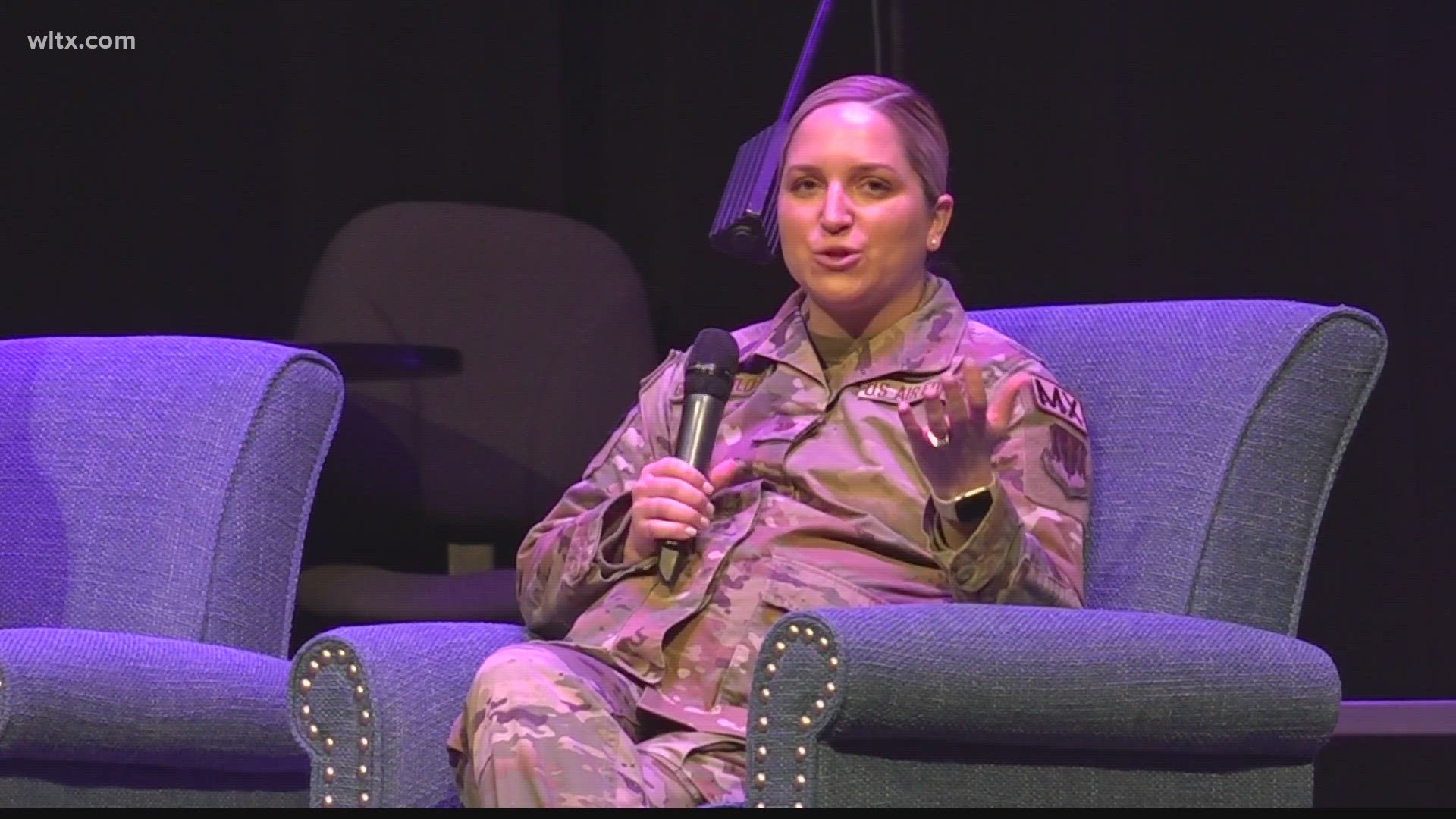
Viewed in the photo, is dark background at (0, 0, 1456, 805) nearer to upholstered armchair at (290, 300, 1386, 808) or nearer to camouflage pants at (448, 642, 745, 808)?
upholstered armchair at (290, 300, 1386, 808)

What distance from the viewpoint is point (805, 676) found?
1.98 metres

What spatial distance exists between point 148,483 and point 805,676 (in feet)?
4.24

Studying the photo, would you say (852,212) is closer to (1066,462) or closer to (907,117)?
(907,117)

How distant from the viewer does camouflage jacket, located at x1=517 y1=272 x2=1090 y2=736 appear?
89.4 inches

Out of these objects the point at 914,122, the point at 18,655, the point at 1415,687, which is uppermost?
the point at 914,122

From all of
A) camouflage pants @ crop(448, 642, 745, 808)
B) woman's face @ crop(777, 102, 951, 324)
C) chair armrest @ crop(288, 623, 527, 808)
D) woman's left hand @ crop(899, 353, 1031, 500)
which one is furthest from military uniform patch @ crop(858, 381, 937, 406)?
chair armrest @ crop(288, 623, 527, 808)

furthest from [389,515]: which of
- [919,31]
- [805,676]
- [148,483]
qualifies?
[805,676]

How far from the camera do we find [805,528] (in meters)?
2.35

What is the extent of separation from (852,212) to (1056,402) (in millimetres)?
328

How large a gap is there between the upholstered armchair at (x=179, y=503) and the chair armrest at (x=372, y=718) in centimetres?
34

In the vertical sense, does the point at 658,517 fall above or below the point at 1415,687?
above

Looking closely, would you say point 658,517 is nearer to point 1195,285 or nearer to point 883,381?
point 883,381

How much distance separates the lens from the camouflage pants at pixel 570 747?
2066 mm

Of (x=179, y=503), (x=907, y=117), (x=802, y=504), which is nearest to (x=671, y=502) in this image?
(x=802, y=504)
